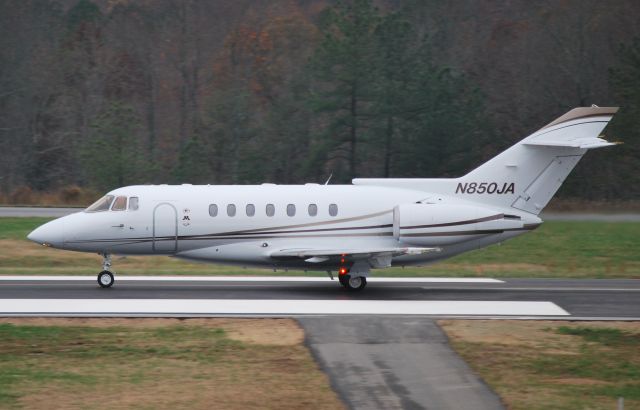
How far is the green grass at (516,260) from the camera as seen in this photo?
30875mm

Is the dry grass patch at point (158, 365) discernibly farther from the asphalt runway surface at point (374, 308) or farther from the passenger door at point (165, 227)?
the passenger door at point (165, 227)

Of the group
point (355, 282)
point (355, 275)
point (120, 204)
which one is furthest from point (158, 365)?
point (120, 204)

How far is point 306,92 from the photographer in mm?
57250

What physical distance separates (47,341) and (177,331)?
2.39 m

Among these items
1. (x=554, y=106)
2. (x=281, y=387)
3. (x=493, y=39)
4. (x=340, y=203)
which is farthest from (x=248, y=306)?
(x=493, y=39)

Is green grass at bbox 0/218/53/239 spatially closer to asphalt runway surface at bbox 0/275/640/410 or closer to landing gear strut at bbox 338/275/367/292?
asphalt runway surface at bbox 0/275/640/410

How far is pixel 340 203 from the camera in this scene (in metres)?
25.0

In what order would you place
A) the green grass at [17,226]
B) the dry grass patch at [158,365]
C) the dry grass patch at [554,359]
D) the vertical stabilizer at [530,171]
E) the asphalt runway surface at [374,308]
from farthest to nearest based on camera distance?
1. the green grass at [17,226]
2. the vertical stabilizer at [530,171]
3. the asphalt runway surface at [374,308]
4. the dry grass patch at [554,359]
5. the dry grass patch at [158,365]

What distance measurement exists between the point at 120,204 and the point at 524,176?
1022 cm

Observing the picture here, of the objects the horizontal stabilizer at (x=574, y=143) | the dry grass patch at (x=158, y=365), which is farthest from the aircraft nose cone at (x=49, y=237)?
the horizontal stabilizer at (x=574, y=143)

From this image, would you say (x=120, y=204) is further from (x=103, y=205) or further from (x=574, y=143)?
(x=574, y=143)

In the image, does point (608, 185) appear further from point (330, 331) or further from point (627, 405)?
point (627, 405)

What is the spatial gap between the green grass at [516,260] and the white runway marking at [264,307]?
7.07 meters

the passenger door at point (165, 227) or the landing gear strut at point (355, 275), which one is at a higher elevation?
the passenger door at point (165, 227)
